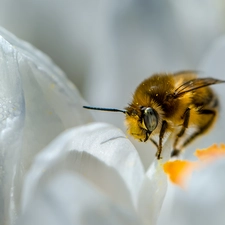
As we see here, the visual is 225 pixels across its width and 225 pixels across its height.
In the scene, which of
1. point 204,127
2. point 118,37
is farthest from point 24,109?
point 118,37

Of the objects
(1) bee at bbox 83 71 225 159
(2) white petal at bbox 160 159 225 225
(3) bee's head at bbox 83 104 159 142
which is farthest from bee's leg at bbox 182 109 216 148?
(2) white petal at bbox 160 159 225 225

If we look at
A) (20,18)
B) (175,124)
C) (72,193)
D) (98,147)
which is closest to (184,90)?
(175,124)

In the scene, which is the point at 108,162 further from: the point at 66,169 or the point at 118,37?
the point at 118,37

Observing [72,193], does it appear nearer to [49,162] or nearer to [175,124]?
[49,162]

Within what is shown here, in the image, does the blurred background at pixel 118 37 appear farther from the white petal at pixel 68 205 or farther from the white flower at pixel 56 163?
the white petal at pixel 68 205

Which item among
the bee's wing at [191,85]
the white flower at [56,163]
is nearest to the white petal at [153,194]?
the white flower at [56,163]

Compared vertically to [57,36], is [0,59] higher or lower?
higher
